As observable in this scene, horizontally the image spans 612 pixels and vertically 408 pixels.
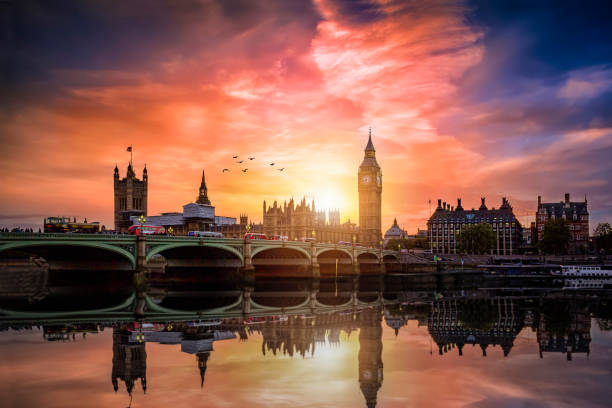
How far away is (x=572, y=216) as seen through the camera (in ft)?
534

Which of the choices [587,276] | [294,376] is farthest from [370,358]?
[587,276]

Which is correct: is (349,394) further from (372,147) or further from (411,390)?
(372,147)

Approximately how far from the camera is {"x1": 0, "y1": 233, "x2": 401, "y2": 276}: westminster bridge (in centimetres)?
5309

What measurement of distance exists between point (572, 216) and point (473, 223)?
2878cm

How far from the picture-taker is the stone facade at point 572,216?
161m

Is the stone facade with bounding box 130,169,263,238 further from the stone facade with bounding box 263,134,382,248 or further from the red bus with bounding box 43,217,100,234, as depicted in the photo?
the red bus with bounding box 43,217,100,234

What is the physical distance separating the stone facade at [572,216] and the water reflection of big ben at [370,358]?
5498 inches

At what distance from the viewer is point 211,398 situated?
17.2 metres

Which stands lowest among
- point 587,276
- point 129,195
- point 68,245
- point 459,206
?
point 587,276

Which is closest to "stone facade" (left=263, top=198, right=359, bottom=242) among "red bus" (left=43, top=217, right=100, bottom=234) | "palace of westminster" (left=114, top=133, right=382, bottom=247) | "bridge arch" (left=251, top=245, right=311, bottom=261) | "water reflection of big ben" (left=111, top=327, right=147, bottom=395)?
"palace of westminster" (left=114, top=133, right=382, bottom=247)

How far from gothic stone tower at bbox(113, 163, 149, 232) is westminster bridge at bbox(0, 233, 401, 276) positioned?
233ft

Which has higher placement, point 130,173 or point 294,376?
point 130,173

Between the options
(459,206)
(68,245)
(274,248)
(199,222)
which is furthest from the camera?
(459,206)

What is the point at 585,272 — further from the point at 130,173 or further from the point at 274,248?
the point at 130,173
